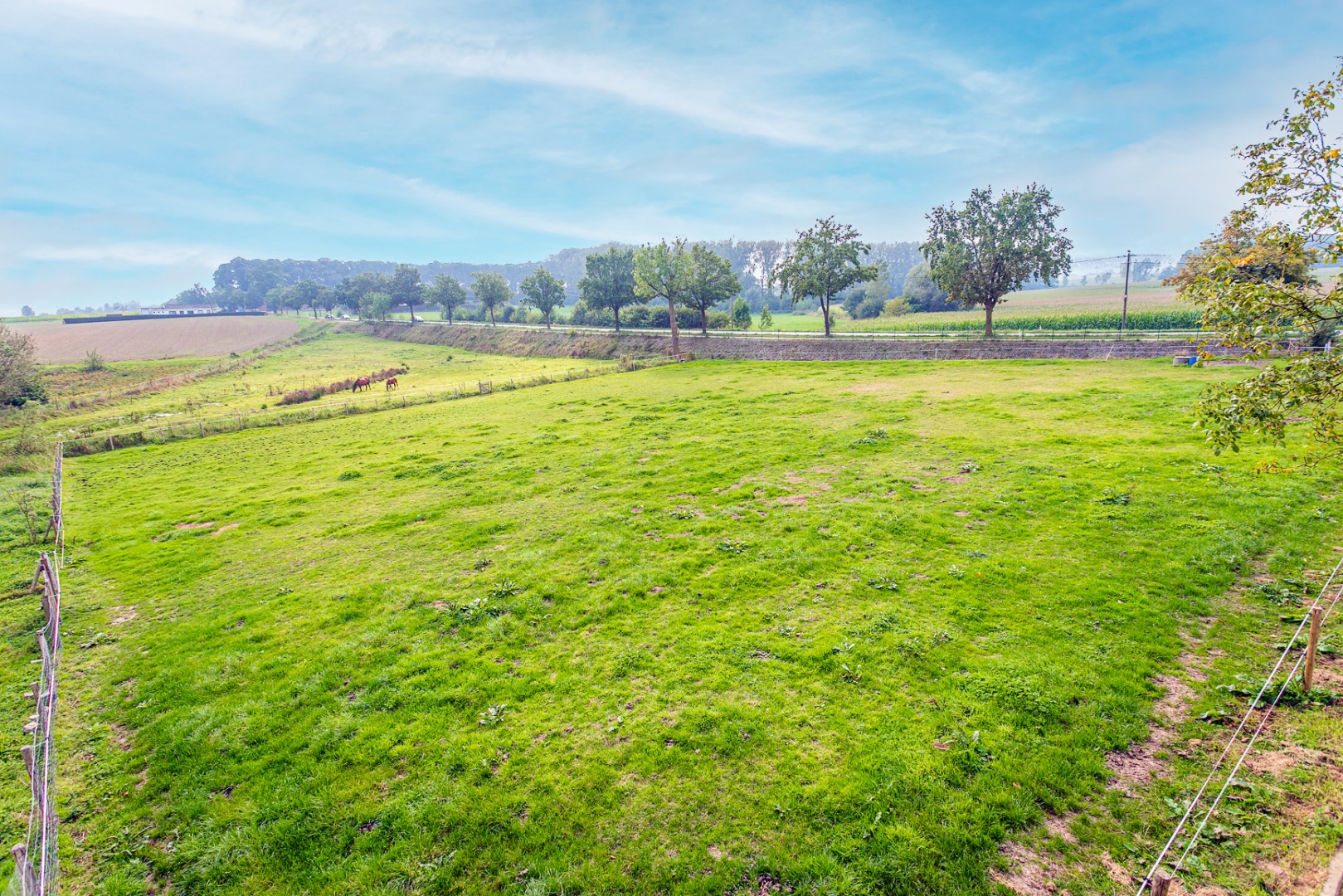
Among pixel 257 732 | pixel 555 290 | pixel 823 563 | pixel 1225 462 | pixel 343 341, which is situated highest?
pixel 555 290

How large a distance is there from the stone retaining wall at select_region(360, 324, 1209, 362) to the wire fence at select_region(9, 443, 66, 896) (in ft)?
146

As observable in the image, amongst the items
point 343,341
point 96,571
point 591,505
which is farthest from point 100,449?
point 343,341

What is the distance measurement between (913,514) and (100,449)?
49.9m

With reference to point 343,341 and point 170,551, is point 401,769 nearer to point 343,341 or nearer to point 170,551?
point 170,551

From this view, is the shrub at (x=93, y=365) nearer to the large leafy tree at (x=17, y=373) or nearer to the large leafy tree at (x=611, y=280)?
the large leafy tree at (x=17, y=373)

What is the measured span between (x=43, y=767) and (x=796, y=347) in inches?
2446

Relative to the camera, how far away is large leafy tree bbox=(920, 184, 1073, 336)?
54.0 m

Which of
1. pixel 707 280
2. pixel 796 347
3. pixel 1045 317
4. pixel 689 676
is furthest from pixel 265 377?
pixel 1045 317

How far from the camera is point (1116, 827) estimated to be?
7.29 meters

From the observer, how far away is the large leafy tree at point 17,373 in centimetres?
3919

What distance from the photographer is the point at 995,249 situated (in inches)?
2160

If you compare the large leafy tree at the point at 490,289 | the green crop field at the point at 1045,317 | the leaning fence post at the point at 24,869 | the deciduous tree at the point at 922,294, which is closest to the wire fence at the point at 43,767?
the leaning fence post at the point at 24,869

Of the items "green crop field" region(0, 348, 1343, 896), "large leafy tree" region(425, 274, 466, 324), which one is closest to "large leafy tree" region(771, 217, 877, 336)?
"green crop field" region(0, 348, 1343, 896)

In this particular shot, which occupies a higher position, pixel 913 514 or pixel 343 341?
pixel 343 341
